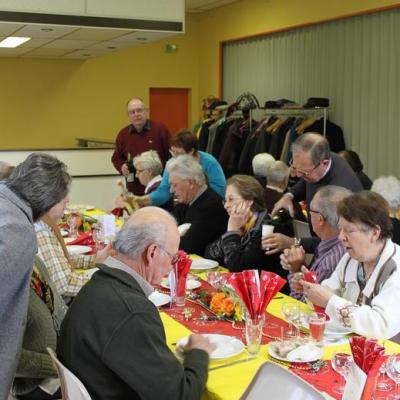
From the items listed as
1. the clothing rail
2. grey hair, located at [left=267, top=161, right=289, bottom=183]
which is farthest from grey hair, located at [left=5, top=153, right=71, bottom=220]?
the clothing rail

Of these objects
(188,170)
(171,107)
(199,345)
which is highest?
(171,107)

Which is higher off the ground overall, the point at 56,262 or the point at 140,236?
the point at 140,236

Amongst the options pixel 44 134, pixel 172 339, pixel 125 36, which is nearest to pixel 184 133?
pixel 125 36

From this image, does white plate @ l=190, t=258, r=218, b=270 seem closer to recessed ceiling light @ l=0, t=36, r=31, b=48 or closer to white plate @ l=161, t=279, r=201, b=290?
white plate @ l=161, t=279, r=201, b=290

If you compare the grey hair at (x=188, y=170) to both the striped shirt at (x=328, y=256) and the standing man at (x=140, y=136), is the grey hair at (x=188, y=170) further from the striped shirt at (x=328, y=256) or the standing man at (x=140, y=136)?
the standing man at (x=140, y=136)

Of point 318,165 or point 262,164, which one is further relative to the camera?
point 262,164

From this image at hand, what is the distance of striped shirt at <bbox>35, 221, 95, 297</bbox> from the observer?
9.58ft

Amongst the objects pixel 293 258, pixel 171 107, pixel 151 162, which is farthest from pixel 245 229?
pixel 171 107

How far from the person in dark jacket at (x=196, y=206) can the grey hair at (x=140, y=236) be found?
201 cm

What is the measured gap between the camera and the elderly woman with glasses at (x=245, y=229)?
3381 millimetres

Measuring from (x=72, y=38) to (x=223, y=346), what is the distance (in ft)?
18.1

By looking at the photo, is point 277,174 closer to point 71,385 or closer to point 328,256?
point 328,256

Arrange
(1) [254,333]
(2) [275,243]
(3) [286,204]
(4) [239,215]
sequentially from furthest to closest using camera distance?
(3) [286,204] → (4) [239,215] → (2) [275,243] → (1) [254,333]

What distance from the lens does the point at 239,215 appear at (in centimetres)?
343
